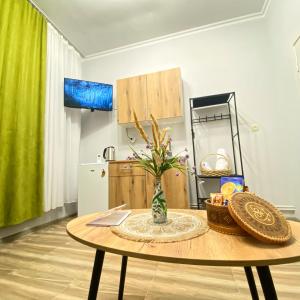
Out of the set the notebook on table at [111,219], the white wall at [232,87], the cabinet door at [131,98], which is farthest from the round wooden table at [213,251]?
the cabinet door at [131,98]

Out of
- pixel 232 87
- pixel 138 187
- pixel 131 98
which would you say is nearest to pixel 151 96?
pixel 131 98

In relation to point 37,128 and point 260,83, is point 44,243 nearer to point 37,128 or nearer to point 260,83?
point 37,128

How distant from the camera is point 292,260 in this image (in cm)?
40

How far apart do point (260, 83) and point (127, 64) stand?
2.14 metres

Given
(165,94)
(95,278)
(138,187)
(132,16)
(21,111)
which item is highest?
(132,16)

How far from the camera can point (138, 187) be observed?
2.35m

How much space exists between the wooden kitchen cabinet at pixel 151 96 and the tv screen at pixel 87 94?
33 cm

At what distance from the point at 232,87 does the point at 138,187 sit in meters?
1.98

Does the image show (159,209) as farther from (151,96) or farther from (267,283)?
(151,96)

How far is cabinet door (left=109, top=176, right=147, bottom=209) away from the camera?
7.64 feet

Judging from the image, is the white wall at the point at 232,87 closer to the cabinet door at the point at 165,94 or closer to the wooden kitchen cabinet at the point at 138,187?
the cabinet door at the point at 165,94

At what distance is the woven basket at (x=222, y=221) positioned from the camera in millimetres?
554

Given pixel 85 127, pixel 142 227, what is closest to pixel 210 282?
pixel 142 227

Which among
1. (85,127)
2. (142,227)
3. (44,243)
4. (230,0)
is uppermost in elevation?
(230,0)
